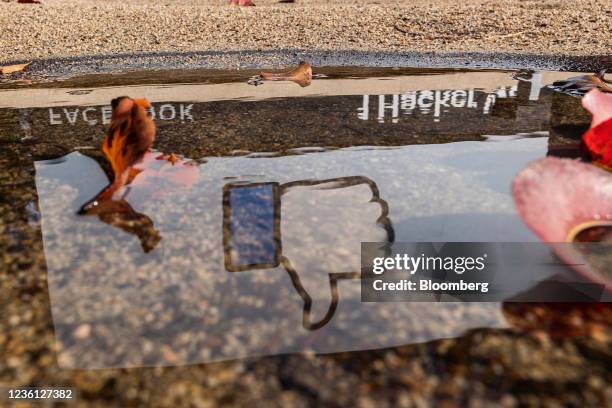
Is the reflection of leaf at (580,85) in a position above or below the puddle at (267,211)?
above

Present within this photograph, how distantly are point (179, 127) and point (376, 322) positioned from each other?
155 cm

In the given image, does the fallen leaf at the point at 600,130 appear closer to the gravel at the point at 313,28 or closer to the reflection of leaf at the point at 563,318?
the reflection of leaf at the point at 563,318

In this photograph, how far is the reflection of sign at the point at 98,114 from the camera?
2422 mm

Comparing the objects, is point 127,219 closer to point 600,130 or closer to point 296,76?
point 600,130

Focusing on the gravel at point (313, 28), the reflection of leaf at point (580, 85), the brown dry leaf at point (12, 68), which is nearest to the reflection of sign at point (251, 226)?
the reflection of leaf at point (580, 85)

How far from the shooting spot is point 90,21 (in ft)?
16.3

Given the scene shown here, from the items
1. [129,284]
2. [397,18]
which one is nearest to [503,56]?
[397,18]

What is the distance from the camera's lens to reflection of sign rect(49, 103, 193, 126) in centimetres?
242

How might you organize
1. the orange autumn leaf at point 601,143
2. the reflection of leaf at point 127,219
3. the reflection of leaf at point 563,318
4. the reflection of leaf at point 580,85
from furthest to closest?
the reflection of leaf at point 580,85
the orange autumn leaf at point 601,143
the reflection of leaf at point 127,219
the reflection of leaf at point 563,318

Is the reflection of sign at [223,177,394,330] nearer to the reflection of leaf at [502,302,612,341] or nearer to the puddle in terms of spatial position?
the puddle

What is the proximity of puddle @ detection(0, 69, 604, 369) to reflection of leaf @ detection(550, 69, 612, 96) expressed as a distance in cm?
15

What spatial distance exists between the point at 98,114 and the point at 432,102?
1654mm

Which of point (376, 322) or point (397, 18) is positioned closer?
point (376, 322)

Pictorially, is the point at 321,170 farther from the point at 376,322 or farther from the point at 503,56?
the point at 503,56
